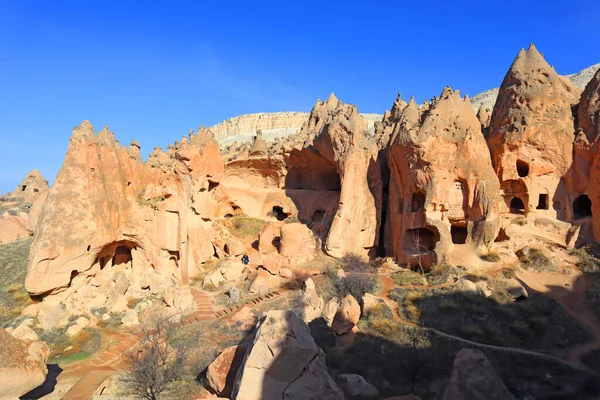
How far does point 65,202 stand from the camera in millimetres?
14844

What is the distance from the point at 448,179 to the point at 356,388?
46.3 ft

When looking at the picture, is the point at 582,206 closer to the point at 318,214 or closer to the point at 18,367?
the point at 318,214

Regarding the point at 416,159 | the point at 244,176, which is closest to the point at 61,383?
the point at 416,159

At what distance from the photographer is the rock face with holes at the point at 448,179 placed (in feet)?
60.9

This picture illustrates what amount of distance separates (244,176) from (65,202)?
53.4 ft

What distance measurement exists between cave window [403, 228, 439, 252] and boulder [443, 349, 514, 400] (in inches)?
575

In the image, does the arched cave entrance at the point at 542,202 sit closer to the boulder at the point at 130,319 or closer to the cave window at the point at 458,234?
the cave window at the point at 458,234

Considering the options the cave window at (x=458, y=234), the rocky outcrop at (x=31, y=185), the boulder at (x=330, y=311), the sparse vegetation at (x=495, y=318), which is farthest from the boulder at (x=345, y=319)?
the rocky outcrop at (x=31, y=185)

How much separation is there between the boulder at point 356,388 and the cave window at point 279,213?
2149 cm

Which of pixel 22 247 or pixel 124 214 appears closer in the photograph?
pixel 124 214

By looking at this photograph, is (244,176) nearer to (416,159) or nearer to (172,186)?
(172,186)

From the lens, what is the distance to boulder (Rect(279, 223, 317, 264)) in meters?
21.7

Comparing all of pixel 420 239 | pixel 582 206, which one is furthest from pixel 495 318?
pixel 582 206

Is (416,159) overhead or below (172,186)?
overhead
